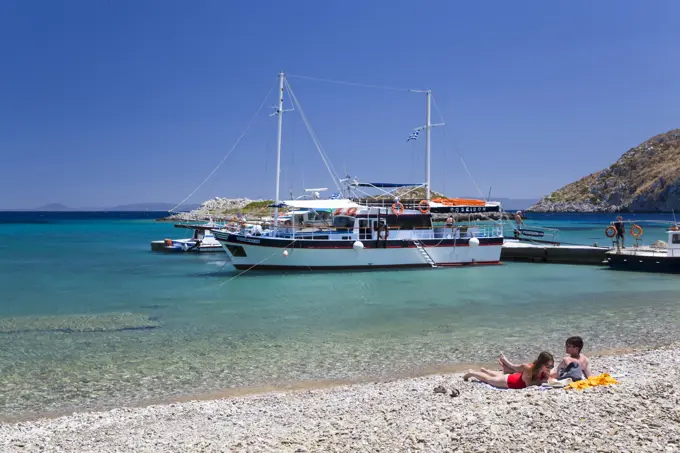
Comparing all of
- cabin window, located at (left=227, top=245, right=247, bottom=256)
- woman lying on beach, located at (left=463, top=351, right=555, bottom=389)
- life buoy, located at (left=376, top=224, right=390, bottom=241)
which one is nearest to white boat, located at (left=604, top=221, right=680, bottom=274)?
life buoy, located at (left=376, top=224, right=390, bottom=241)

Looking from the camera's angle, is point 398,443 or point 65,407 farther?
point 65,407

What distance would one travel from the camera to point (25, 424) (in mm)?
9352

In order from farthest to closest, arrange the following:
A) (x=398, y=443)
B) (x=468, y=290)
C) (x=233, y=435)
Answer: (x=468, y=290)
(x=233, y=435)
(x=398, y=443)

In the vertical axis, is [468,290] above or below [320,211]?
below

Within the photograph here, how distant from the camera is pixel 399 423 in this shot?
779 centimetres

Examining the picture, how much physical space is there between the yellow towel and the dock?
31.2 metres

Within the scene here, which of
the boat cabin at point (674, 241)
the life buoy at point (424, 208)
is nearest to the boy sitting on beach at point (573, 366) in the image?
the boat cabin at point (674, 241)

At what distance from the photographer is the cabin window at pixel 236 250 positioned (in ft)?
109

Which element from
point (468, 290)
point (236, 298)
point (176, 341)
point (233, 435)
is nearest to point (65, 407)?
point (233, 435)

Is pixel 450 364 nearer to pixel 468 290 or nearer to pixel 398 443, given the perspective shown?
pixel 398 443

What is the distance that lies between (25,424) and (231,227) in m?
26.3

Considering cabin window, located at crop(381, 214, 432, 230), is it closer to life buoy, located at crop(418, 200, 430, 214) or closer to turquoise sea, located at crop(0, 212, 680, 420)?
life buoy, located at crop(418, 200, 430, 214)

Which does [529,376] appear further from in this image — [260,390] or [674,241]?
[674,241]

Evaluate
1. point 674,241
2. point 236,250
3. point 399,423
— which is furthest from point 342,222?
point 399,423
